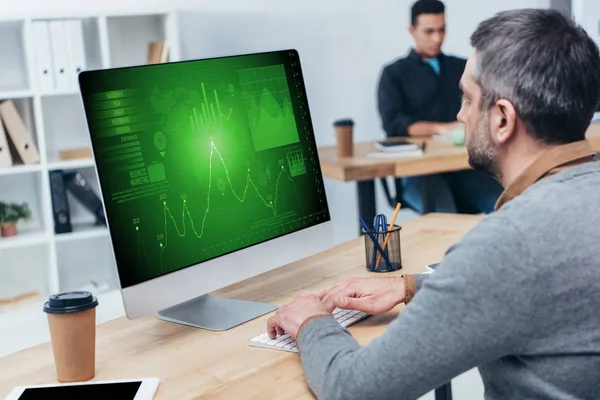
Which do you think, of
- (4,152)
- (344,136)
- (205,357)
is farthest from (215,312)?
(4,152)

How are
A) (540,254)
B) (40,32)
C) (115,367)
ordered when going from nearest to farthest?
(540,254) → (115,367) → (40,32)

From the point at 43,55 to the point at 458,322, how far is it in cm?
297

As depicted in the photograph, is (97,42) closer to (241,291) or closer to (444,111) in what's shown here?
(444,111)

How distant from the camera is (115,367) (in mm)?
1326

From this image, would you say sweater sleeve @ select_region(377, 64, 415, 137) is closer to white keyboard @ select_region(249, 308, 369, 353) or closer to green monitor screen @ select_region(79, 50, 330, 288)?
green monitor screen @ select_region(79, 50, 330, 288)

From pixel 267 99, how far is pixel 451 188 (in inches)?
90.1

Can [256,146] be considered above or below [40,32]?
below

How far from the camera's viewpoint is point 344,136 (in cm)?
335

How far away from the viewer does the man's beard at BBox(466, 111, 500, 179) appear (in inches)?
46.8

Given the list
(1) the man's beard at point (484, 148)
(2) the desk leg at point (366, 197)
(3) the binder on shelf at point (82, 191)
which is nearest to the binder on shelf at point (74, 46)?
(3) the binder on shelf at point (82, 191)

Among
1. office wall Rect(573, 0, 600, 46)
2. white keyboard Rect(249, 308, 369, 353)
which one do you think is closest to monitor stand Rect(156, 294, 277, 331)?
white keyboard Rect(249, 308, 369, 353)

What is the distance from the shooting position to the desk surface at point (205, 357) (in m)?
1.22

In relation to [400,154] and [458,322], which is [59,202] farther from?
[458,322]

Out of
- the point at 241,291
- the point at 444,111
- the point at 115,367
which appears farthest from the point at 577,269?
the point at 444,111
